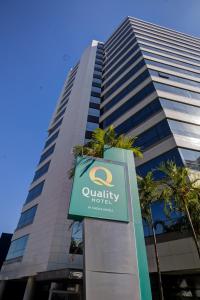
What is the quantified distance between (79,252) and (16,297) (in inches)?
474

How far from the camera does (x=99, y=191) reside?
8.45 metres

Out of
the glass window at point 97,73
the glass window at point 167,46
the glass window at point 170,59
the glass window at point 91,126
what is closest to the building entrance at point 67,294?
the glass window at point 91,126

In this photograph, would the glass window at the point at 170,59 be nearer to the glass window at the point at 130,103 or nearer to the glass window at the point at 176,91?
the glass window at the point at 176,91

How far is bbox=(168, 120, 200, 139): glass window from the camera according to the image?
21.2 m

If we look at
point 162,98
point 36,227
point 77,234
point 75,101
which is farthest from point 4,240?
point 162,98

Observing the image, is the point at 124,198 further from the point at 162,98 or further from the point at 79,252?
the point at 162,98

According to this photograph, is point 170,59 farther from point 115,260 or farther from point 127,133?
point 115,260

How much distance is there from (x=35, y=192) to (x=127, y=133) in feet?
52.0

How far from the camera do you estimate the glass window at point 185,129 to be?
21250mm

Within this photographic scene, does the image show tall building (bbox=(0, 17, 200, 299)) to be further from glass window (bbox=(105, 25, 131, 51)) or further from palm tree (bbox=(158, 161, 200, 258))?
glass window (bbox=(105, 25, 131, 51))

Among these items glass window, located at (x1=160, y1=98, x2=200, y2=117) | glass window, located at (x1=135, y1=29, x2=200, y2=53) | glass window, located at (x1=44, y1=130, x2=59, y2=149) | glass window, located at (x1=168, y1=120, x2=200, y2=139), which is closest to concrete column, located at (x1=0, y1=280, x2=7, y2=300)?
glass window, located at (x1=44, y1=130, x2=59, y2=149)

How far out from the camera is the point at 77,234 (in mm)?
21844

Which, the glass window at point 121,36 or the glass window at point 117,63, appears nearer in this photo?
the glass window at point 117,63

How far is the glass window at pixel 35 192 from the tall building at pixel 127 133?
0.71 ft
